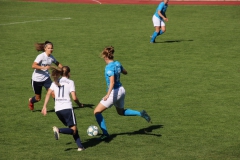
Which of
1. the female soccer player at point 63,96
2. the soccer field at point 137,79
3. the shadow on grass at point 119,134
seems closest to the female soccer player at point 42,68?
the soccer field at point 137,79

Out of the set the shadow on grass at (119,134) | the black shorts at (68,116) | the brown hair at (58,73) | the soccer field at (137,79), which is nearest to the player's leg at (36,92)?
the soccer field at (137,79)

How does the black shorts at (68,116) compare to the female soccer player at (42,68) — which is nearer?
the black shorts at (68,116)

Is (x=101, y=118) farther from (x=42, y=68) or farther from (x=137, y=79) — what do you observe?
(x=137, y=79)

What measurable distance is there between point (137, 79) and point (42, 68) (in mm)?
5621

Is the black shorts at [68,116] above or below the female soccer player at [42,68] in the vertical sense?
below

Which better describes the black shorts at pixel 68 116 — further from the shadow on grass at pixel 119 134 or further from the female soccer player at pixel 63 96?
the shadow on grass at pixel 119 134

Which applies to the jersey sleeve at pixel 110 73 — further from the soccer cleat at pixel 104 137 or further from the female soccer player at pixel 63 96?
the soccer cleat at pixel 104 137

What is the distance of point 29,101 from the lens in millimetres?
16484

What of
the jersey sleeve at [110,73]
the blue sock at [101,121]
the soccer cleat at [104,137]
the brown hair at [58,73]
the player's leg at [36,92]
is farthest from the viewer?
the player's leg at [36,92]

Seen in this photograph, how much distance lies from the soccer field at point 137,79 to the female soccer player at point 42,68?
0.77 metres

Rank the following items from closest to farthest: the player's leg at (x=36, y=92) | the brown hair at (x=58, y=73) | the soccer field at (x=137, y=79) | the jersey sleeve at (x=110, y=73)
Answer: the brown hair at (x=58, y=73)
the jersey sleeve at (x=110, y=73)
the soccer field at (x=137, y=79)
the player's leg at (x=36, y=92)

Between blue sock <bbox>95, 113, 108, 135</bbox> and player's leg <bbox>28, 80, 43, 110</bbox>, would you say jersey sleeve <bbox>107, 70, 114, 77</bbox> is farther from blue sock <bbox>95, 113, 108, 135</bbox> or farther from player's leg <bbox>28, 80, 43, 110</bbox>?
player's leg <bbox>28, 80, 43, 110</bbox>

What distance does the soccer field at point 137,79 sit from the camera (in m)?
13.2

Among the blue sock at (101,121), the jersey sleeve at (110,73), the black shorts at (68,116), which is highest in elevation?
the jersey sleeve at (110,73)
